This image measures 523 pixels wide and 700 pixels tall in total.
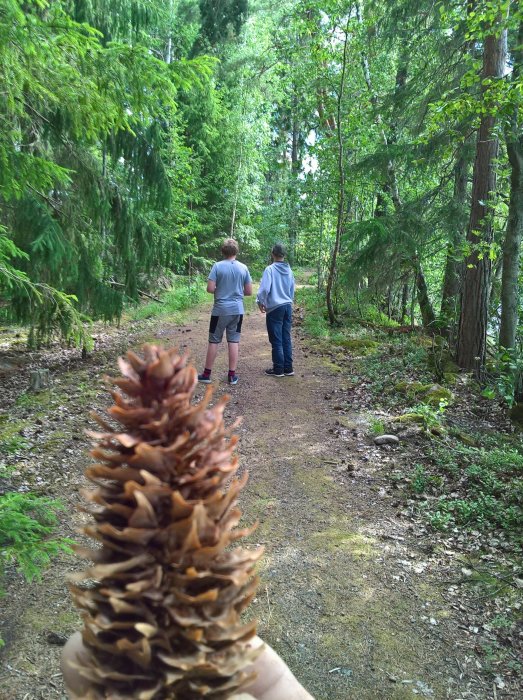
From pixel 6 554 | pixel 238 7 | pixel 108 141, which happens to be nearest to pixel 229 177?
pixel 238 7

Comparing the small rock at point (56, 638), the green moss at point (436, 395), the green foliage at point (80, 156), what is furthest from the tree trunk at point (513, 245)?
the small rock at point (56, 638)

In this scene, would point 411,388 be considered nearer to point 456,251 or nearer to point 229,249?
point 456,251

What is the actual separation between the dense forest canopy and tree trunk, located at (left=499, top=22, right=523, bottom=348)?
0.03 metres

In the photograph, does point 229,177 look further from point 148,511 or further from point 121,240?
point 148,511

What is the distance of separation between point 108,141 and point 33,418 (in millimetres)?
4153

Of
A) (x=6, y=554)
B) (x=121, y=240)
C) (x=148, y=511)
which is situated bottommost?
(x=6, y=554)

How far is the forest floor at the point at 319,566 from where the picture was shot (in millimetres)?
2998

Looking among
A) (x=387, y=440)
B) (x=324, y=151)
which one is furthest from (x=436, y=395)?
(x=324, y=151)

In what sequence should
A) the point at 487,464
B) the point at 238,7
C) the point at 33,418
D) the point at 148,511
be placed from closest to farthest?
the point at 148,511
the point at 487,464
the point at 33,418
the point at 238,7

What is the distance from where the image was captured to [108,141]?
7148mm

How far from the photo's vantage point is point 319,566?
3.96 meters

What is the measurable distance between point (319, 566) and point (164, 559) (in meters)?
3.42

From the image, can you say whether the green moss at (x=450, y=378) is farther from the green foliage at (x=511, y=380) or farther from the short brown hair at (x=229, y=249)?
the short brown hair at (x=229, y=249)

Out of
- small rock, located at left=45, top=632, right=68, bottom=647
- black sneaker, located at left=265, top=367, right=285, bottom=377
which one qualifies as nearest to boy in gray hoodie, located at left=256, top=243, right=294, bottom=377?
black sneaker, located at left=265, top=367, right=285, bottom=377
